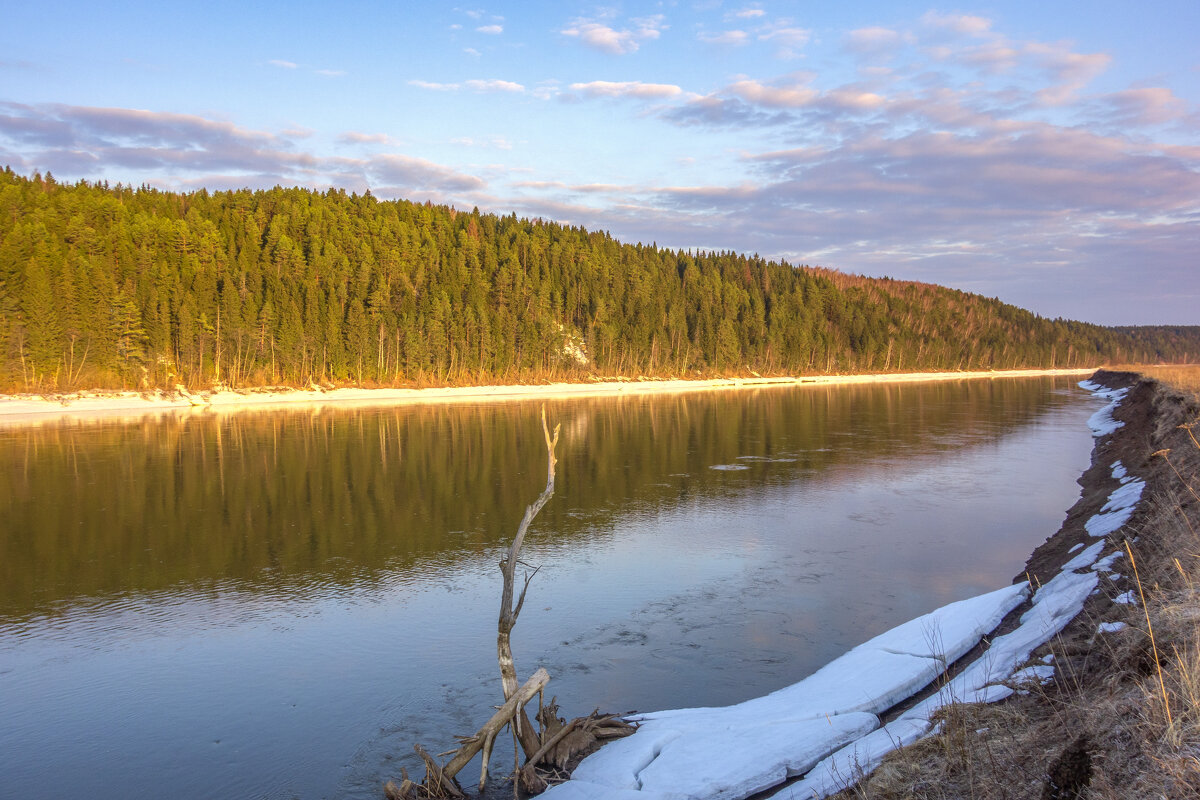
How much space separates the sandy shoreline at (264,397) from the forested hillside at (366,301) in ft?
14.2

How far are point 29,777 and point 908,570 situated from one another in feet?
44.6

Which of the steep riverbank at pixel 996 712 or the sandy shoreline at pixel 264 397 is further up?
the sandy shoreline at pixel 264 397

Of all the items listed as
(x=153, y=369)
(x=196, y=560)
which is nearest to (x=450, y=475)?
(x=196, y=560)

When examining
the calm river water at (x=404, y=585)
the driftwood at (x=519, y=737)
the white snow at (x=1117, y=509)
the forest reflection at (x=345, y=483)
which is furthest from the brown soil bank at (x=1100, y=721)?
the forest reflection at (x=345, y=483)

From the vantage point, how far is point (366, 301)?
91500 millimetres

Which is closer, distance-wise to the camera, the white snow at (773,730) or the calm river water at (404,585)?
the white snow at (773,730)

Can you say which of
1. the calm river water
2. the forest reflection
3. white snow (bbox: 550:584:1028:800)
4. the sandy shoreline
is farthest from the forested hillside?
white snow (bbox: 550:584:1028:800)

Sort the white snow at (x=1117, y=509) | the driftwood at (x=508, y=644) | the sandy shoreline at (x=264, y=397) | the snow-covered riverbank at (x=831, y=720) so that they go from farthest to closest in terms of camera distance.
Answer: the sandy shoreline at (x=264, y=397) → the white snow at (x=1117, y=509) → the driftwood at (x=508, y=644) → the snow-covered riverbank at (x=831, y=720)

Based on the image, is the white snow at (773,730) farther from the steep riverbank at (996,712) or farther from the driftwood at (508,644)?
the driftwood at (508,644)

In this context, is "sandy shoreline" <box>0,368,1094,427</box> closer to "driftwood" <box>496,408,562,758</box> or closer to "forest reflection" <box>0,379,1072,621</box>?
"forest reflection" <box>0,379,1072,621</box>

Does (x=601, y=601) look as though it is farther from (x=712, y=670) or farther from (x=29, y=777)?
(x=29, y=777)

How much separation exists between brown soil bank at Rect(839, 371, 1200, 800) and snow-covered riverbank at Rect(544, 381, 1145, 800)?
316mm

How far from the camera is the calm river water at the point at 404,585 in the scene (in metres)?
8.37

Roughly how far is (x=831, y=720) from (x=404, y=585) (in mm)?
8728
